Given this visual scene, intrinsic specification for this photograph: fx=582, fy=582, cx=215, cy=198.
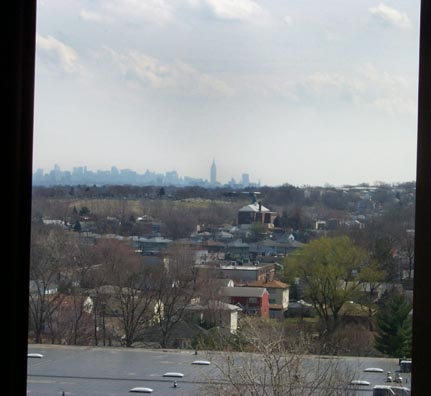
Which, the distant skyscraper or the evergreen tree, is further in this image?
the distant skyscraper

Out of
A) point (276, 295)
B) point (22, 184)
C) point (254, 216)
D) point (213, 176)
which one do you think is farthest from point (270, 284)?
point (22, 184)

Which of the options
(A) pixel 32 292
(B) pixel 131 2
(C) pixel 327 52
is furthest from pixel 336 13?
(A) pixel 32 292

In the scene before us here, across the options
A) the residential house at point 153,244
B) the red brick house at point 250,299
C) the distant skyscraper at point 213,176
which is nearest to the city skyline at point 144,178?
the distant skyscraper at point 213,176

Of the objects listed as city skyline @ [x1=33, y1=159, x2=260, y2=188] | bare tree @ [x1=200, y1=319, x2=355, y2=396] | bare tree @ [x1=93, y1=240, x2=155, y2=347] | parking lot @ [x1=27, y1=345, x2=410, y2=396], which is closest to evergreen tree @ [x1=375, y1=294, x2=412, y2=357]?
parking lot @ [x1=27, y1=345, x2=410, y2=396]

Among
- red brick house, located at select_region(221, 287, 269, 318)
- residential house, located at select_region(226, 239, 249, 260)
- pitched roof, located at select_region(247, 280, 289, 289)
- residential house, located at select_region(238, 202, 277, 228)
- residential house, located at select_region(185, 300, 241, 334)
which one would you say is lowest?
residential house, located at select_region(185, 300, 241, 334)

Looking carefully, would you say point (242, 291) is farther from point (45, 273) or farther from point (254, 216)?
point (45, 273)

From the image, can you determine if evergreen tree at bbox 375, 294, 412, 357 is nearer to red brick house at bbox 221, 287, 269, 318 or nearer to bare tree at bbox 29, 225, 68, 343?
red brick house at bbox 221, 287, 269, 318

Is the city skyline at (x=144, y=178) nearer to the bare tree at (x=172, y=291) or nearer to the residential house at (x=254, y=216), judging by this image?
the residential house at (x=254, y=216)
